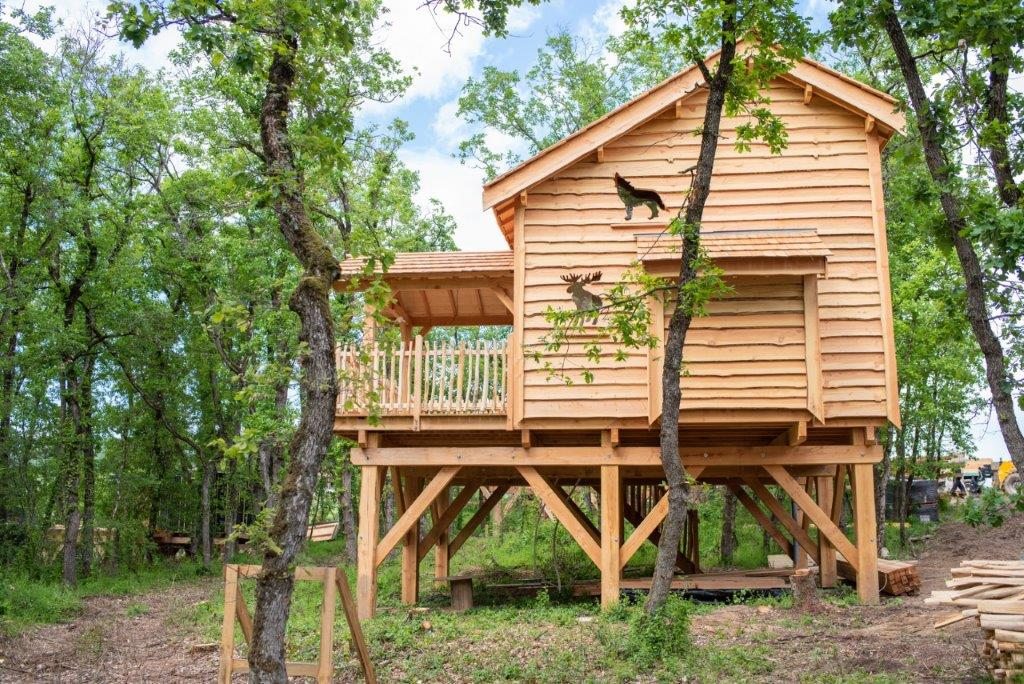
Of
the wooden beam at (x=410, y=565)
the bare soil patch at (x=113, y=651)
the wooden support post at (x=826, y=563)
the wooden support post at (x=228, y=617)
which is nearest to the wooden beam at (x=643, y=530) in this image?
the wooden support post at (x=826, y=563)

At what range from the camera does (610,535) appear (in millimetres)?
13586

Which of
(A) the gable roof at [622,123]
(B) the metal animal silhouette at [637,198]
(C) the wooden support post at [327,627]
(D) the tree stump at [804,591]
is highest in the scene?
(A) the gable roof at [622,123]

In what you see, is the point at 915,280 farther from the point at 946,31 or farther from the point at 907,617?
the point at 946,31

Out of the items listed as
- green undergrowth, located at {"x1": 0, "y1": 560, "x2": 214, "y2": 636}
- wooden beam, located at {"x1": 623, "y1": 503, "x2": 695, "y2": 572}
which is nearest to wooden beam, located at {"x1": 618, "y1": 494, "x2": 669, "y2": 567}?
wooden beam, located at {"x1": 623, "y1": 503, "x2": 695, "y2": 572}

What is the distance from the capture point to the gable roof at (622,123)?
44.4ft

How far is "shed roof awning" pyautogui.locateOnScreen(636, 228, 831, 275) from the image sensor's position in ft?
40.7

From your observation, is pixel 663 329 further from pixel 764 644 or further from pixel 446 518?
pixel 446 518

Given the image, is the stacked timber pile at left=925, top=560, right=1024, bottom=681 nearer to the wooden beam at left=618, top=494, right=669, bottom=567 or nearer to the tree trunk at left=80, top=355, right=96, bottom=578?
the wooden beam at left=618, top=494, right=669, bottom=567

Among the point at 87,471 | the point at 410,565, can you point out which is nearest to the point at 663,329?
the point at 410,565

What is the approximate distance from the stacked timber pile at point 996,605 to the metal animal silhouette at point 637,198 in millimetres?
6725

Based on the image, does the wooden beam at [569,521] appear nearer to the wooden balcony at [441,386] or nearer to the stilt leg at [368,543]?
the wooden balcony at [441,386]

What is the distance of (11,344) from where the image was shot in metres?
21.4

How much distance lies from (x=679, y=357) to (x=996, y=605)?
12.5 feet

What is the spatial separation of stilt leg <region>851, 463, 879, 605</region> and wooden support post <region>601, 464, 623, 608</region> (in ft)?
11.6
